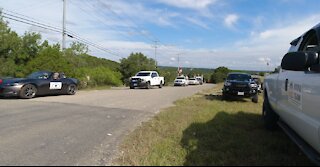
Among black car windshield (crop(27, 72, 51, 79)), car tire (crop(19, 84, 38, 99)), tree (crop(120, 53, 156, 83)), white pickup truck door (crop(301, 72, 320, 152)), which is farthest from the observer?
tree (crop(120, 53, 156, 83))

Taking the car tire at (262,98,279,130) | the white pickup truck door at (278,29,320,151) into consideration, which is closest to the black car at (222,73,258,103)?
the car tire at (262,98,279,130)

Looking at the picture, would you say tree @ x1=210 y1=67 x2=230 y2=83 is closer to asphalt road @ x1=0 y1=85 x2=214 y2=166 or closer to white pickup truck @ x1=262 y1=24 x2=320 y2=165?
asphalt road @ x1=0 y1=85 x2=214 y2=166

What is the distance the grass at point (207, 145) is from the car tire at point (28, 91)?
831cm

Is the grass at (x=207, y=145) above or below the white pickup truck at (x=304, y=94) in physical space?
below

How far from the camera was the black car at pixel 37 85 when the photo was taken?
1331cm

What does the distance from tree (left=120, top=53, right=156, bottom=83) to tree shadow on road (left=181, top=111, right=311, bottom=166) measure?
176 feet

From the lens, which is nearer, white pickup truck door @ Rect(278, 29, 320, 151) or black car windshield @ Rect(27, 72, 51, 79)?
white pickup truck door @ Rect(278, 29, 320, 151)

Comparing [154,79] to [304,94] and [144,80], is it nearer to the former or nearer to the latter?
[144,80]

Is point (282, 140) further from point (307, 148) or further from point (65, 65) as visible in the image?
point (65, 65)

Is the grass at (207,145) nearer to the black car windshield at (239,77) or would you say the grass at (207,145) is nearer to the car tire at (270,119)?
the car tire at (270,119)

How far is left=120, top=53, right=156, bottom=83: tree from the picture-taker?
6506 cm

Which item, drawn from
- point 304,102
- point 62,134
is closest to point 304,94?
point 304,102

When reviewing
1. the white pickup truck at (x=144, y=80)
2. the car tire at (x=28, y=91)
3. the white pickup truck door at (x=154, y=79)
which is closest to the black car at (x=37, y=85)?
the car tire at (x=28, y=91)

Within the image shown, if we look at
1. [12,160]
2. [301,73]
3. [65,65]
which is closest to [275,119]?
[301,73]
